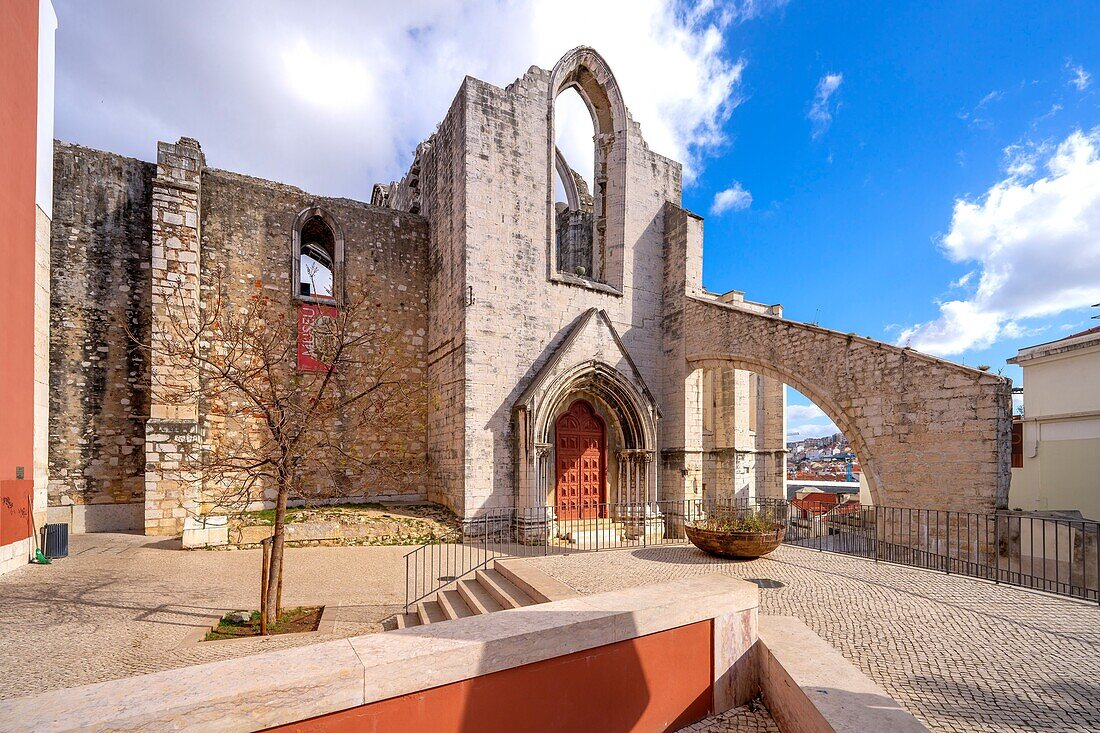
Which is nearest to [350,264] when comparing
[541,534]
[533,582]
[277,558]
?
[541,534]

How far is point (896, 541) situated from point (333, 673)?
10726 millimetres

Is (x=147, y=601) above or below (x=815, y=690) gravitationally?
below

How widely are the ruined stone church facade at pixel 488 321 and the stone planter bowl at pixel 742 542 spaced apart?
3.61 metres

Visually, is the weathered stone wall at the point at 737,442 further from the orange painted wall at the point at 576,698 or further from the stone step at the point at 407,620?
the orange painted wall at the point at 576,698

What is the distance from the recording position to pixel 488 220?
12609 mm

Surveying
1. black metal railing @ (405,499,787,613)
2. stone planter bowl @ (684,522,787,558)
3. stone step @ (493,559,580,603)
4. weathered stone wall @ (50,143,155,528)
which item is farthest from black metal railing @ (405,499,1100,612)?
weathered stone wall @ (50,143,155,528)

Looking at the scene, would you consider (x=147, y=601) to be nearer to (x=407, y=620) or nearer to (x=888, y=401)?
(x=407, y=620)

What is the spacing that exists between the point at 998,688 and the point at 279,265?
51.5 feet

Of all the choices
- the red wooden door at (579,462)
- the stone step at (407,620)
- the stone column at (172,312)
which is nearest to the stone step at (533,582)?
the stone step at (407,620)

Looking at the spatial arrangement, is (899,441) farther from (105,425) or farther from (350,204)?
(105,425)

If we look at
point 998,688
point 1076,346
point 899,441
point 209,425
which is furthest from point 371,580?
point 1076,346

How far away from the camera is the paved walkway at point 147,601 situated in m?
5.18

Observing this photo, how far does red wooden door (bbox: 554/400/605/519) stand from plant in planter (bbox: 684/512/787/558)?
17.1 ft

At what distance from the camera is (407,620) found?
673cm
